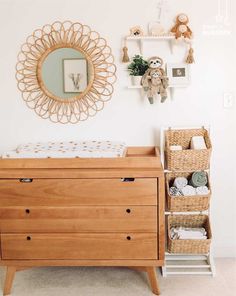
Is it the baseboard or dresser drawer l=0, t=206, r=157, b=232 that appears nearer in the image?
dresser drawer l=0, t=206, r=157, b=232

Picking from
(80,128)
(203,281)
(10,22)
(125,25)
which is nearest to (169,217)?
(203,281)

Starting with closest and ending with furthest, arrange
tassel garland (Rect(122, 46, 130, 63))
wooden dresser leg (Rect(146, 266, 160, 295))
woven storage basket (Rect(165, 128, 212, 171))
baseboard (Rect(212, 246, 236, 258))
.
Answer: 1. wooden dresser leg (Rect(146, 266, 160, 295))
2. woven storage basket (Rect(165, 128, 212, 171))
3. tassel garland (Rect(122, 46, 130, 63))
4. baseboard (Rect(212, 246, 236, 258))

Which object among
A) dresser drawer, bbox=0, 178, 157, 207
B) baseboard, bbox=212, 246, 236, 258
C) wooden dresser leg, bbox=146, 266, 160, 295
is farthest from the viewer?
baseboard, bbox=212, 246, 236, 258

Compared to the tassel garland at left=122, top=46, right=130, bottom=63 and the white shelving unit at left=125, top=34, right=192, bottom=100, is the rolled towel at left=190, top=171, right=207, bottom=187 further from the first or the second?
the tassel garland at left=122, top=46, right=130, bottom=63

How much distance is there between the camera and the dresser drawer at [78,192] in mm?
2289

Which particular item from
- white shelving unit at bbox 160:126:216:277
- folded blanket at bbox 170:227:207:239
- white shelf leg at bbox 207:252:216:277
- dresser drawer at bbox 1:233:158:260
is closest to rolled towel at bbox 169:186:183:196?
white shelving unit at bbox 160:126:216:277

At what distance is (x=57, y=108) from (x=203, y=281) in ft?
4.94

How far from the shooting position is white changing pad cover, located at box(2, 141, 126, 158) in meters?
2.40

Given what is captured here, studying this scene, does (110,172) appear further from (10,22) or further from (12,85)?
(10,22)

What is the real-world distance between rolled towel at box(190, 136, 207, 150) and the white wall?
0.57ft

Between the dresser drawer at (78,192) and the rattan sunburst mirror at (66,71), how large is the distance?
2.14 feet

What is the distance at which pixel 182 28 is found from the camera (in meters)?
2.57

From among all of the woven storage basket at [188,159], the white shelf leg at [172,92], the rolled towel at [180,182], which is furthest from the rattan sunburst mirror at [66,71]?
the rolled towel at [180,182]

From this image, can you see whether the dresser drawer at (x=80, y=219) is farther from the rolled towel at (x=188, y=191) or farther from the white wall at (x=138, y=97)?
the white wall at (x=138, y=97)
